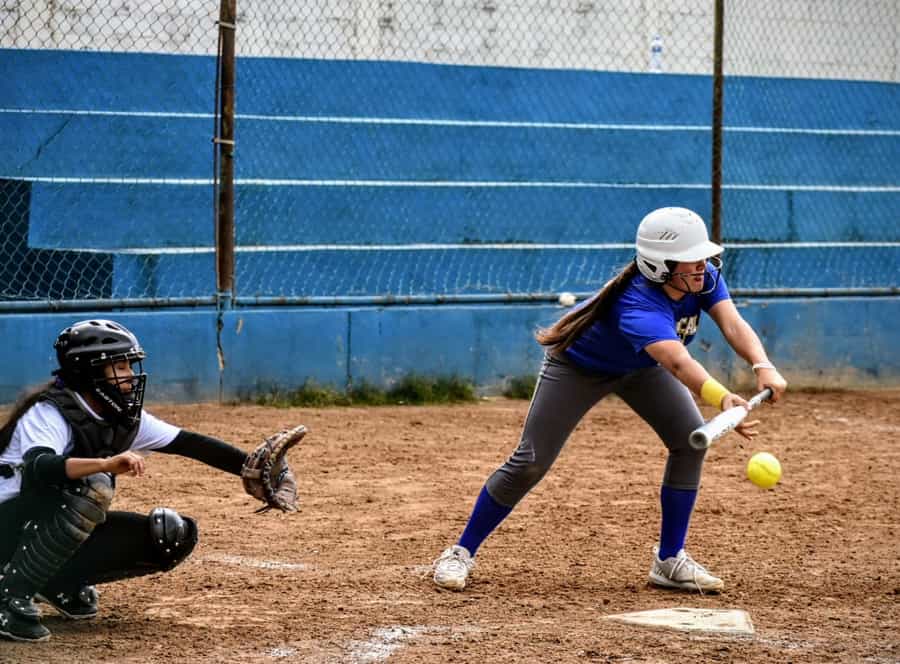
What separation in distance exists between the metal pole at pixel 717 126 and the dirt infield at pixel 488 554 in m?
2.10

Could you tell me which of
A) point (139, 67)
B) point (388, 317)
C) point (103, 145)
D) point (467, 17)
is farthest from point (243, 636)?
point (467, 17)

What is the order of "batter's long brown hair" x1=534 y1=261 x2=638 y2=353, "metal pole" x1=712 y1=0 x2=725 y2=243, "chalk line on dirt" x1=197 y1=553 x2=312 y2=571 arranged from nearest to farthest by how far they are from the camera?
1. "batter's long brown hair" x1=534 y1=261 x2=638 y2=353
2. "chalk line on dirt" x1=197 y1=553 x2=312 y2=571
3. "metal pole" x1=712 y1=0 x2=725 y2=243

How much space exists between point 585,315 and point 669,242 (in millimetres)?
475

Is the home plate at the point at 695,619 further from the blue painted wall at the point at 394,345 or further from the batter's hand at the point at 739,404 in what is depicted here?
the blue painted wall at the point at 394,345

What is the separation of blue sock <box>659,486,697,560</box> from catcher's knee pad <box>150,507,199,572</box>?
1959 millimetres

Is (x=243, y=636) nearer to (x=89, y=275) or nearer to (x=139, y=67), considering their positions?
(x=89, y=275)

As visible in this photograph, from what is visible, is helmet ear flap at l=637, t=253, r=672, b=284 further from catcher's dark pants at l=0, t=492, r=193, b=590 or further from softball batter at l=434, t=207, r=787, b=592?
catcher's dark pants at l=0, t=492, r=193, b=590

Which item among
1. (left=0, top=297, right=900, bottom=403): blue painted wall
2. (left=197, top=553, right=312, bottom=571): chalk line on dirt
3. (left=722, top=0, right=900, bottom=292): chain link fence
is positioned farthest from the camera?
(left=722, top=0, right=900, bottom=292): chain link fence

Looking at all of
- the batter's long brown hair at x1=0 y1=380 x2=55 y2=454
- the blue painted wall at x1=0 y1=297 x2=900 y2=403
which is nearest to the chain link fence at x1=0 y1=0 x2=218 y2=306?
the blue painted wall at x1=0 y1=297 x2=900 y2=403

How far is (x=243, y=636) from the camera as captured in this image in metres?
4.69

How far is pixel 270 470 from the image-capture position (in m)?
4.81

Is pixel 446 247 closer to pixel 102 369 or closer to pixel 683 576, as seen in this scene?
pixel 683 576

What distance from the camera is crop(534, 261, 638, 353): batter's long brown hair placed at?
17.5 ft

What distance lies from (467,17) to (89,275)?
513 cm
